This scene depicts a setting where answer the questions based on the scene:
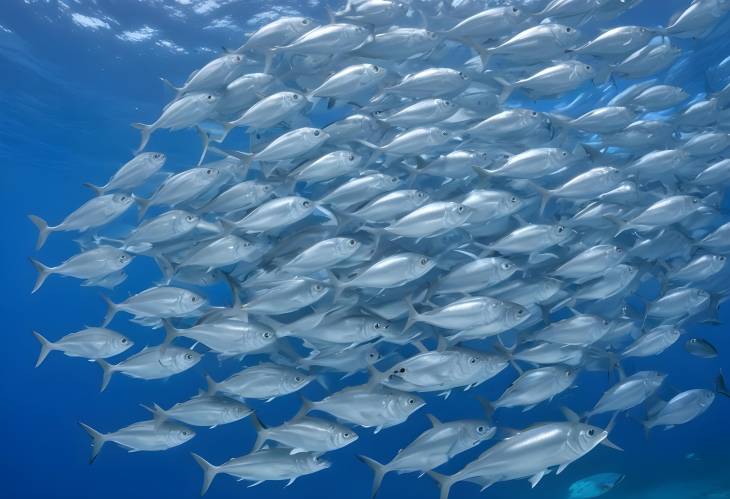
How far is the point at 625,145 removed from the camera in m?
7.35

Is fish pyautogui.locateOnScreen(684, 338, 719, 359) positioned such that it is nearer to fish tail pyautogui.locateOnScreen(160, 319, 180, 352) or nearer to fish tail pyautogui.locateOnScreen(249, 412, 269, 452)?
fish tail pyautogui.locateOnScreen(249, 412, 269, 452)

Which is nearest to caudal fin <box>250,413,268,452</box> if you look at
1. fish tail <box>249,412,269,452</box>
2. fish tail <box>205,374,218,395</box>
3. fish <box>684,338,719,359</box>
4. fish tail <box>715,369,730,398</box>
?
fish tail <box>249,412,269,452</box>

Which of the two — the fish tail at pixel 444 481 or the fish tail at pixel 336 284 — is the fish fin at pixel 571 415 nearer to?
the fish tail at pixel 444 481

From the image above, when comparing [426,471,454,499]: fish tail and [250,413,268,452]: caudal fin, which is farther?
[250,413,268,452]: caudal fin

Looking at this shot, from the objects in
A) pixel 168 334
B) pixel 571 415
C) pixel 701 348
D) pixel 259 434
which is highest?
pixel 168 334

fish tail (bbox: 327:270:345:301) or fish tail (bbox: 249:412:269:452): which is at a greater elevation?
fish tail (bbox: 327:270:345:301)

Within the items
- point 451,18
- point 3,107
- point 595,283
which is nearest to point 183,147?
point 3,107

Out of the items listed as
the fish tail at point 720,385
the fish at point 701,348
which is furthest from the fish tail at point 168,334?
the fish at point 701,348

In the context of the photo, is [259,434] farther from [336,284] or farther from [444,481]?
[444,481]

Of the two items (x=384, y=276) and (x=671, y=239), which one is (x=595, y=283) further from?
(x=384, y=276)

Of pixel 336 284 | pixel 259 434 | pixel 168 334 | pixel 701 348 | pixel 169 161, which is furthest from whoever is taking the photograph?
pixel 169 161

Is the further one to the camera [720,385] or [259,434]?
[720,385]

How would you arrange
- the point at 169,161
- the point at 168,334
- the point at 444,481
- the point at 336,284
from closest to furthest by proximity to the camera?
the point at 444,481 < the point at 336,284 < the point at 168,334 < the point at 169,161

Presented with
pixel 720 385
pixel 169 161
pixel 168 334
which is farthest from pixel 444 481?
pixel 169 161
